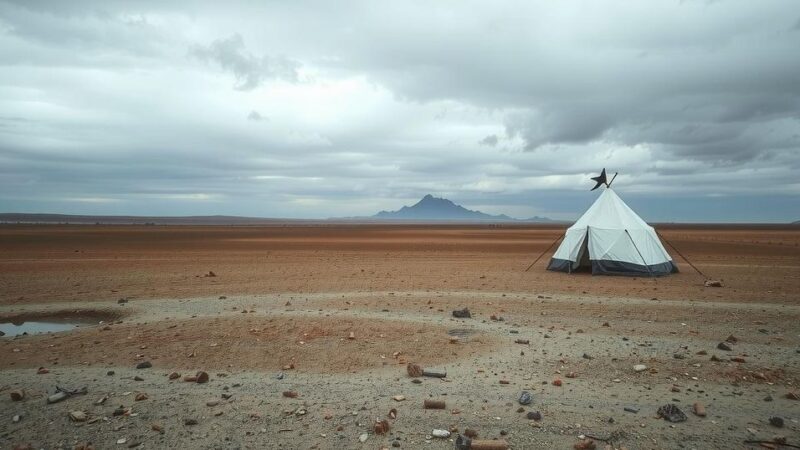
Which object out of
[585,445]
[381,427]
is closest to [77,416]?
[381,427]

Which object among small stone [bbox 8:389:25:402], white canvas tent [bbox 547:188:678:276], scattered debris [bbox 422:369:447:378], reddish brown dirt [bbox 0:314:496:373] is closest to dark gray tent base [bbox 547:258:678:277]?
white canvas tent [bbox 547:188:678:276]

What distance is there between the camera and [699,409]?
6.08 metres

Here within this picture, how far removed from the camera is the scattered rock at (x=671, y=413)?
5.89m

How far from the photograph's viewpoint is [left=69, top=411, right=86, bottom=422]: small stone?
19.6ft

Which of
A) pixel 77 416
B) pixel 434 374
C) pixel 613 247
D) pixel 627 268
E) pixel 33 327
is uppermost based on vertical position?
pixel 613 247

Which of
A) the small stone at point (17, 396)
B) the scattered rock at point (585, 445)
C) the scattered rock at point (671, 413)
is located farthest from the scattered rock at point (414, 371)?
the small stone at point (17, 396)

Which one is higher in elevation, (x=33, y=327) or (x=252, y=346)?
(x=252, y=346)

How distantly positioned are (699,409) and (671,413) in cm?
44

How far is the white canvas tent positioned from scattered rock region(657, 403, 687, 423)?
15.4 metres

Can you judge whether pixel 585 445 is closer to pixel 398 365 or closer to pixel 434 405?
pixel 434 405

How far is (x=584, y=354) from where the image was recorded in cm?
850

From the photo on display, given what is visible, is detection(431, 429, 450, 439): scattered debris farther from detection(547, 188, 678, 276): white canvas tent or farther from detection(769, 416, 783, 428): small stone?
detection(547, 188, 678, 276): white canvas tent

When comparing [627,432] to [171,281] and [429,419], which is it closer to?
[429,419]

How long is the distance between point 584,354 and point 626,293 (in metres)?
8.37
